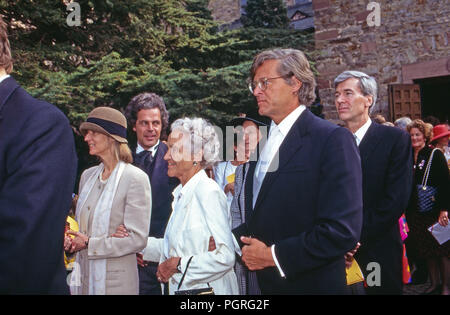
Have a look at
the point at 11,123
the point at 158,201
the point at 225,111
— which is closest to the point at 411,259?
the point at 225,111

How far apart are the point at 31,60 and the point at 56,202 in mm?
4928

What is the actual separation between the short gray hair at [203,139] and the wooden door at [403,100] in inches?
277

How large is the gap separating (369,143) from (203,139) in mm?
1030

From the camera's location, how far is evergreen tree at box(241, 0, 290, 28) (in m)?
11.6

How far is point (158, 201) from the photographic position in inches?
140

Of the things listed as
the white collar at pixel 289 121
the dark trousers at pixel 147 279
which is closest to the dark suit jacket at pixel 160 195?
the dark trousers at pixel 147 279

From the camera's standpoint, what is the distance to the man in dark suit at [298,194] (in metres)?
1.99

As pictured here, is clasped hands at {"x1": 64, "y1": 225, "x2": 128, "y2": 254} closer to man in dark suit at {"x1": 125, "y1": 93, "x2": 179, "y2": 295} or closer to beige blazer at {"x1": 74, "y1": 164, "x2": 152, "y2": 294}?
beige blazer at {"x1": 74, "y1": 164, "x2": 152, "y2": 294}

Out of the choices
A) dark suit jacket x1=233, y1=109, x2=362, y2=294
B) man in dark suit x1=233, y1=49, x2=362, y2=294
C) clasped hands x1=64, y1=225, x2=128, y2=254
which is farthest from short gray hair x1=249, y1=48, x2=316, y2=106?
clasped hands x1=64, y1=225, x2=128, y2=254

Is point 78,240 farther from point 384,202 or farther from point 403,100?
point 403,100

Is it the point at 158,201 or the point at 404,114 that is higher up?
the point at 404,114

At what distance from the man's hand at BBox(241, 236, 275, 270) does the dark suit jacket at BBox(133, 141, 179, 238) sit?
141 centimetres

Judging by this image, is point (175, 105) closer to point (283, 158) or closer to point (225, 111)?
point (225, 111)

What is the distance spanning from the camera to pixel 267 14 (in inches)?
458
